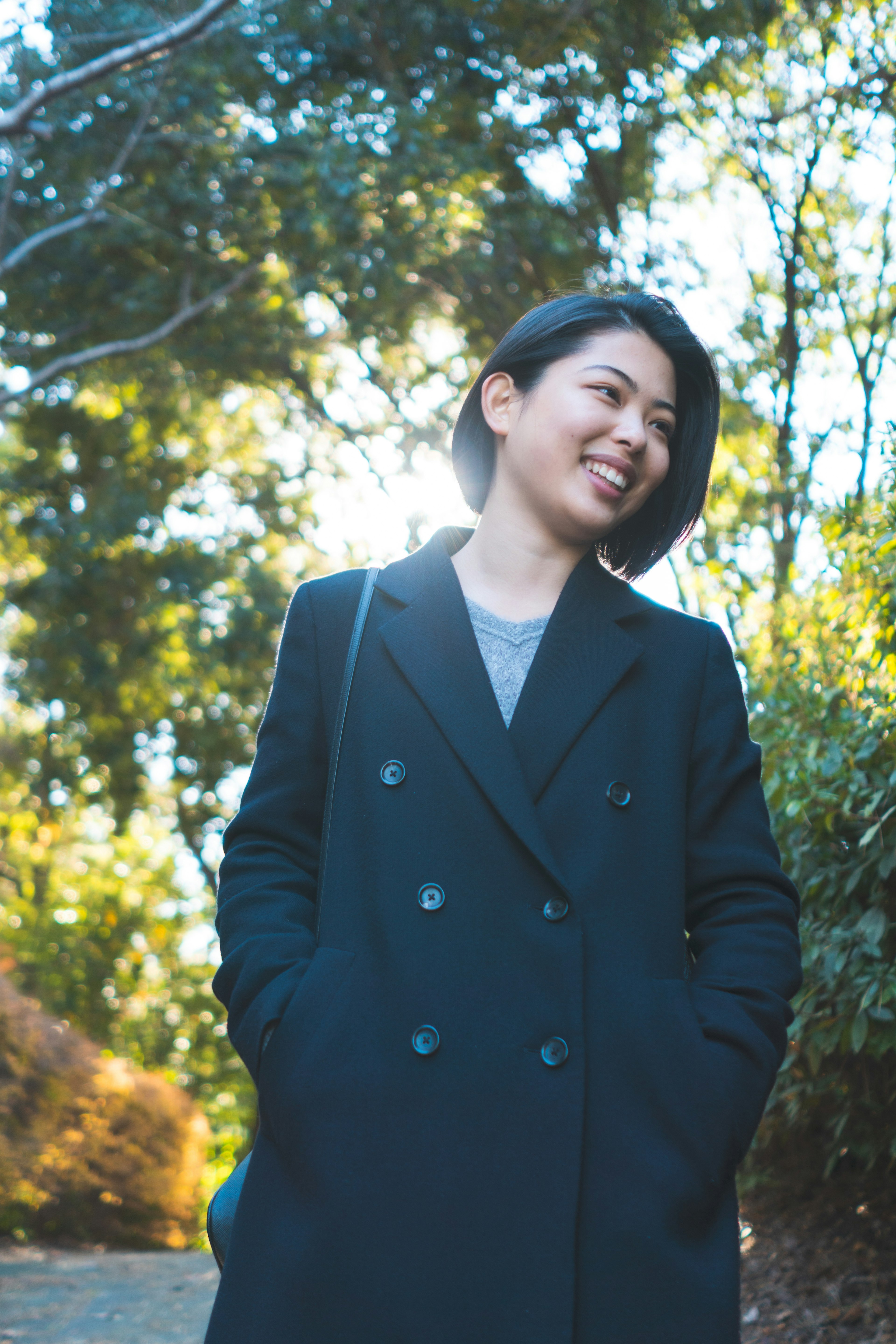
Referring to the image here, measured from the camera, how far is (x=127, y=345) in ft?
32.3

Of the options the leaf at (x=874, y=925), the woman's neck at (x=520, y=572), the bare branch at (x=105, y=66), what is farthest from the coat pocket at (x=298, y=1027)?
the bare branch at (x=105, y=66)

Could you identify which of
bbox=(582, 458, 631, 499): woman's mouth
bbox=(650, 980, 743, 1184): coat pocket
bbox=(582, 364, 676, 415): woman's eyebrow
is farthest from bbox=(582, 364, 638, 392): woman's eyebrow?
bbox=(650, 980, 743, 1184): coat pocket

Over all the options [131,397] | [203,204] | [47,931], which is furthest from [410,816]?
[47,931]

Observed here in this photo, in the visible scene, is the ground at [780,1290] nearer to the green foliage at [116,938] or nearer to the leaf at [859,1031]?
the leaf at [859,1031]

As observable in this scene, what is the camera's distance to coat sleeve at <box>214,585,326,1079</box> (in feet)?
5.42

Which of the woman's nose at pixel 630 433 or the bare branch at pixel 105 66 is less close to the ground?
the bare branch at pixel 105 66

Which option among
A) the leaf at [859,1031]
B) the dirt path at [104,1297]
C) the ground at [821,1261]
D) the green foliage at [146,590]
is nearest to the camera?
the leaf at [859,1031]

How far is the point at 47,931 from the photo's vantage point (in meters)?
14.8

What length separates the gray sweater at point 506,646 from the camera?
1955 millimetres

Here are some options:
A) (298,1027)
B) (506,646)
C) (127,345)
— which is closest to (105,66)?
(127,345)

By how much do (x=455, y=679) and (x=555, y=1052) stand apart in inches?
24.4

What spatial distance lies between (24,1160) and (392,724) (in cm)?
760

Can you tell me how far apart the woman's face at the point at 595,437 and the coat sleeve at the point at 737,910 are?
343 millimetres

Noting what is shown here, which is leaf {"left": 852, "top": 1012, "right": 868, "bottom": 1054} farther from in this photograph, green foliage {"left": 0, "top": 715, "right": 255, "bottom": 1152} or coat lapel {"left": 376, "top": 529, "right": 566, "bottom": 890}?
green foliage {"left": 0, "top": 715, "right": 255, "bottom": 1152}
